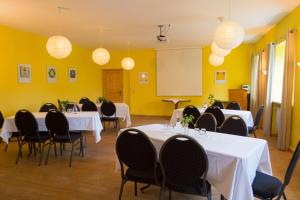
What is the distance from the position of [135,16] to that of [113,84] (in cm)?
572

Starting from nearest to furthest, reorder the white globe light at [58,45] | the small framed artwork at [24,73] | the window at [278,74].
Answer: the white globe light at [58,45], the window at [278,74], the small framed artwork at [24,73]

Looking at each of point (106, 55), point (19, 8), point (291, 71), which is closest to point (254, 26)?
point (291, 71)

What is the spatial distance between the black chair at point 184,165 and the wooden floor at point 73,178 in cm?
76

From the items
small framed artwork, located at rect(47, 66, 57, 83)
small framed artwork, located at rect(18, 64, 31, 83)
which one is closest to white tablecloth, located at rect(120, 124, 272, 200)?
small framed artwork, located at rect(18, 64, 31, 83)

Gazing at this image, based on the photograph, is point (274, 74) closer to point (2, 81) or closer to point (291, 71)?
point (291, 71)

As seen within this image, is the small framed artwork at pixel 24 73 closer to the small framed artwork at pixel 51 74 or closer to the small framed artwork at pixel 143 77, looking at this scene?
the small framed artwork at pixel 51 74

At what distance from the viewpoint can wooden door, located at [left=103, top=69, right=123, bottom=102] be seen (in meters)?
10.4

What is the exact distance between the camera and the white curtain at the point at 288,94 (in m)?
4.68

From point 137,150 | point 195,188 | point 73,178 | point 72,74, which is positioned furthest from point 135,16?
point 72,74

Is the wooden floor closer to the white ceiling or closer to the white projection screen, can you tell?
the white ceiling

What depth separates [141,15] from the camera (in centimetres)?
489

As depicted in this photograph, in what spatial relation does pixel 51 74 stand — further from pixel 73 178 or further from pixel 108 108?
pixel 73 178

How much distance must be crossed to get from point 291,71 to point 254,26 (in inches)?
69.7

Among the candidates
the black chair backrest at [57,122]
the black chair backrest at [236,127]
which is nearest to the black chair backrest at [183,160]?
the black chair backrest at [236,127]
